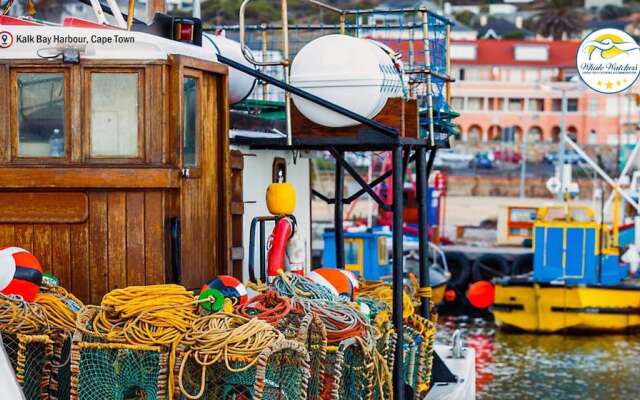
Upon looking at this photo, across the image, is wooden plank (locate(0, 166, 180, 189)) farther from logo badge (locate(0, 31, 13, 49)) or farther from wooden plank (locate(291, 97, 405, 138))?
wooden plank (locate(291, 97, 405, 138))

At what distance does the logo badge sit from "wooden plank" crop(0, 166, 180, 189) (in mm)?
996

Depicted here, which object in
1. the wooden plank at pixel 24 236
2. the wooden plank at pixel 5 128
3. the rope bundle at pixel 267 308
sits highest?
the wooden plank at pixel 5 128

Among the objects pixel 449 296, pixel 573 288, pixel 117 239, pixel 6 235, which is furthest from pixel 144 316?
pixel 449 296

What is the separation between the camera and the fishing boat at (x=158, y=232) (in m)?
8.77

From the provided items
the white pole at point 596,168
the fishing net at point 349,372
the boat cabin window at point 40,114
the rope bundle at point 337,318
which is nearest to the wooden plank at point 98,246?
the boat cabin window at point 40,114

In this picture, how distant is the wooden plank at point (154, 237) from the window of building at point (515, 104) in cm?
11106

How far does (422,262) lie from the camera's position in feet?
44.7

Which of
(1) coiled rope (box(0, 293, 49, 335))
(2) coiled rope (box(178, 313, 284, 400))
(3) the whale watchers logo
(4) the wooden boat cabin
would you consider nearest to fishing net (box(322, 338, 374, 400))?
(2) coiled rope (box(178, 313, 284, 400))

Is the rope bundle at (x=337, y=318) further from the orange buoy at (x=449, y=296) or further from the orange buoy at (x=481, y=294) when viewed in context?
the orange buoy at (x=449, y=296)

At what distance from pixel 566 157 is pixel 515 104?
2676 cm

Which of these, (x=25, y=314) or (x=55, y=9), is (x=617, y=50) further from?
(x=55, y=9)

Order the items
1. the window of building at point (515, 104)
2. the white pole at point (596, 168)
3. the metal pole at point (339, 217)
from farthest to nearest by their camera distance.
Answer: the window of building at point (515, 104) → the white pole at point (596, 168) → the metal pole at point (339, 217)

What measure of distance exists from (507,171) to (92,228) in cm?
8912

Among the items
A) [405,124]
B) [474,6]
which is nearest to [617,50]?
[405,124]
